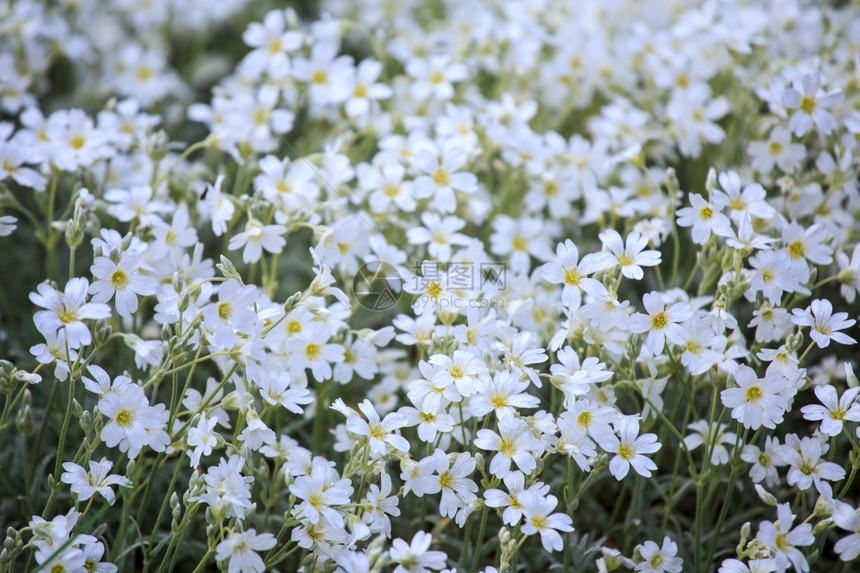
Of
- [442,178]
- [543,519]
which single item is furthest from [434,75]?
[543,519]

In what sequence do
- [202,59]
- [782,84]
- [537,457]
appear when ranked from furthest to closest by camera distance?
1. [202,59]
2. [782,84]
3. [537,457]

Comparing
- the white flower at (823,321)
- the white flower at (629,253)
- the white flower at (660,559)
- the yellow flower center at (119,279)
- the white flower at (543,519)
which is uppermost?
the white flower at (629,253)

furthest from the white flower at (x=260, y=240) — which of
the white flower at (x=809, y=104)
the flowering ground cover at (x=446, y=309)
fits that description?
the white flower at (x=809, y=104)

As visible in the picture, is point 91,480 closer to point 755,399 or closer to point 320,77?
point 755,399

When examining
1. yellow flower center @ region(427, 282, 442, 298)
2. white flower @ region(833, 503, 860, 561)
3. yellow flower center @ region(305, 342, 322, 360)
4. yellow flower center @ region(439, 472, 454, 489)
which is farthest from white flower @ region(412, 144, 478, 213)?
white flower @ region(833, 503, 860, 561)

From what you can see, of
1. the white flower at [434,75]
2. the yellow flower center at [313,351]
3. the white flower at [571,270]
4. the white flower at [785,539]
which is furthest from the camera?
the white flower at [434,75]

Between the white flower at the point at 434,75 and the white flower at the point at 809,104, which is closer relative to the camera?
the white flower at the point at 809,104

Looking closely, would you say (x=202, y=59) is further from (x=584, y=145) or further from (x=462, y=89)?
(x=584, y=145)

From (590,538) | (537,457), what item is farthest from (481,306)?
(590,538)

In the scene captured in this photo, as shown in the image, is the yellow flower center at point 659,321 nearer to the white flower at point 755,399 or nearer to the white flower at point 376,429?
the white flower at point 755,399
